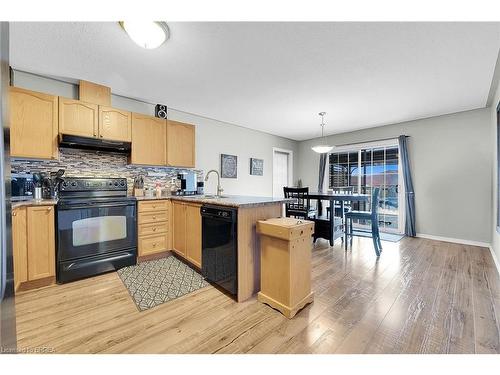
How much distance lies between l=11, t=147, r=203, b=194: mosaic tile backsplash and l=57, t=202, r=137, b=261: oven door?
0.78 m

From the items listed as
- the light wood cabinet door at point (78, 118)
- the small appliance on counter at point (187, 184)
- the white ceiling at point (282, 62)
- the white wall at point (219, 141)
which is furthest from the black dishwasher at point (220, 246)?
the white wall at point (219, 141)

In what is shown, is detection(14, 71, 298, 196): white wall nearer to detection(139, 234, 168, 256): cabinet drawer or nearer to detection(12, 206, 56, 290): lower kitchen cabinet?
detection(139, 234, 168, 256): cabinet drawer

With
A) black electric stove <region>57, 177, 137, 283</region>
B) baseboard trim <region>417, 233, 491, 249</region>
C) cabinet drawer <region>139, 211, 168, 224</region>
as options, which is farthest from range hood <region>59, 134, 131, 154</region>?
baseboard trim <region>417, 233, 491, 249</region>

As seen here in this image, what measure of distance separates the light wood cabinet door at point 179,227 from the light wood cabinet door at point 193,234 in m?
0.12

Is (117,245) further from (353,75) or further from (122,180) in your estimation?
(353,75)

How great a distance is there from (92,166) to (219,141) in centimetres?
227

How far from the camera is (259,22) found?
169 cm

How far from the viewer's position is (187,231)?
2.64 m

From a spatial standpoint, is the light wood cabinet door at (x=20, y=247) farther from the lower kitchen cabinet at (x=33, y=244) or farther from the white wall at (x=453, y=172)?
the white wall at (x=453, y=172)

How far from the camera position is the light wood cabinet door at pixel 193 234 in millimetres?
2420

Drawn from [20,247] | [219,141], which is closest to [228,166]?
[219,141]

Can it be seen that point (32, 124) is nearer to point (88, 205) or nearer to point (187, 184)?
point (88, 205)
